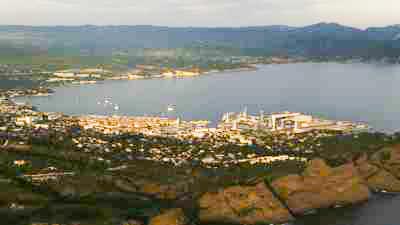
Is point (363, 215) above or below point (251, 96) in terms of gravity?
above

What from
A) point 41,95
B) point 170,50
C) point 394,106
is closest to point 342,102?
point 394,106

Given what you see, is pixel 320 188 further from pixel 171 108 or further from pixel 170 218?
pixel 171 108

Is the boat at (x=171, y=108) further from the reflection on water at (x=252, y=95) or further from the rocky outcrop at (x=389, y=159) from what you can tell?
the rocky outcrop at (x=389, y=159)

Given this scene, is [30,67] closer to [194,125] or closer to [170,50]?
[170,50]

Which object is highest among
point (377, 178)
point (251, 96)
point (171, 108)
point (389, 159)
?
point (389, 159)

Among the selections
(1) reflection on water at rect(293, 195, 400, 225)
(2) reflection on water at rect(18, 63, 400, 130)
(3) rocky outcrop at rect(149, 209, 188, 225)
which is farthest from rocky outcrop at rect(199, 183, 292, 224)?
(2) reflection on water at rect(18, 63, 400, 130)

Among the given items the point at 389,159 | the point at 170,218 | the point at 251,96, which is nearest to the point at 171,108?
the point at 251,96

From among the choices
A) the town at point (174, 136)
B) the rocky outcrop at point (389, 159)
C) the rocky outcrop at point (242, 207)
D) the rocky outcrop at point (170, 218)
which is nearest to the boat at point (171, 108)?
the town at point (174, 136)
